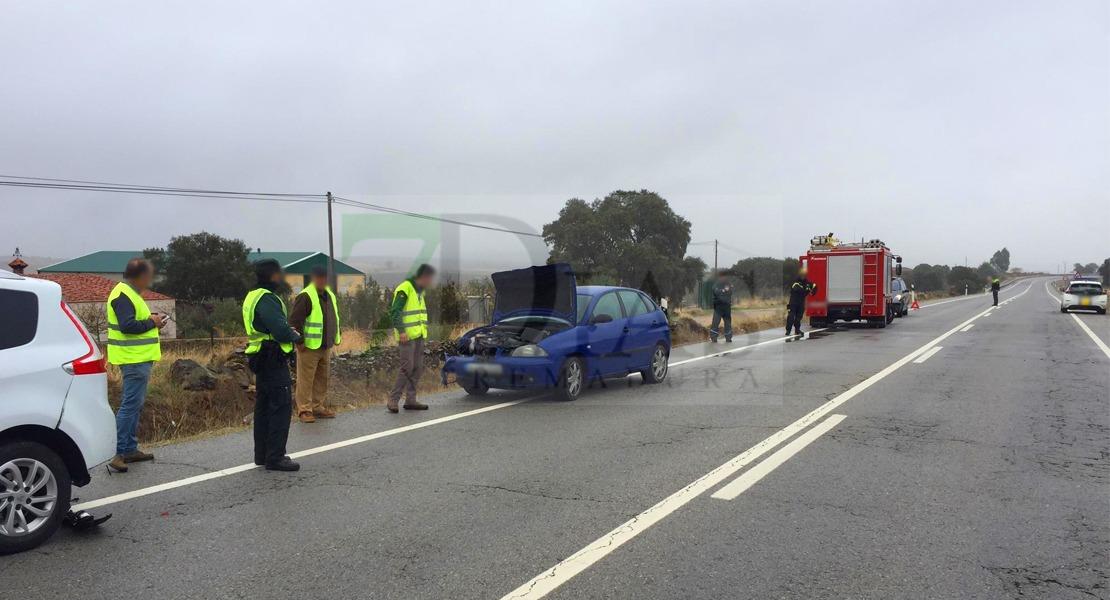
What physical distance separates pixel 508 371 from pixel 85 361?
494cm

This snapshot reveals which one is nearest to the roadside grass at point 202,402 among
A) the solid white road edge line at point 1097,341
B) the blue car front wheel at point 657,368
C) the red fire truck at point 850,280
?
the blue car front wheel at point 657,368

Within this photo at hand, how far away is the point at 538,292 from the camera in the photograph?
373 inches

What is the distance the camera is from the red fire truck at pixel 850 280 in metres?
22.7

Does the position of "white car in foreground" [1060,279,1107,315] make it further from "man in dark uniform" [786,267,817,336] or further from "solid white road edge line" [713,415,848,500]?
"solid white road edge line" [713,415,848,500]

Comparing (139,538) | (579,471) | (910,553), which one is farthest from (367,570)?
(910,553)

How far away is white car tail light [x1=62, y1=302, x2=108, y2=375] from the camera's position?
14.1 ft

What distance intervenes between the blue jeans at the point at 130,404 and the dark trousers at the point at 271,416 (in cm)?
108

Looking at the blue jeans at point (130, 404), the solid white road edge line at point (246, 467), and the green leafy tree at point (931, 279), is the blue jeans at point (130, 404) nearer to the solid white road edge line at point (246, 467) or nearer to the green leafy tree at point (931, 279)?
the solid white road edge line at point (246, 467)

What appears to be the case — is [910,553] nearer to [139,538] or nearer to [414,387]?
[139,538]

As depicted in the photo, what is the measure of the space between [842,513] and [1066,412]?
18.1 ft

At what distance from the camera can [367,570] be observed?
3.71 meters

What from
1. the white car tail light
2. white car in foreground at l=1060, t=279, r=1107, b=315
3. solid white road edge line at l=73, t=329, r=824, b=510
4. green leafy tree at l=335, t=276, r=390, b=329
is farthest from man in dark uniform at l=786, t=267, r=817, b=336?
white car in foreground at l=1060, t=279, r=1107, b=315

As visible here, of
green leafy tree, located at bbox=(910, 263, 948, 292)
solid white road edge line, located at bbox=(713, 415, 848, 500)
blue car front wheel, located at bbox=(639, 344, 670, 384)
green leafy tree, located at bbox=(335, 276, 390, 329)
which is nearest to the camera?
solid white road edge line, located at bbox=(713, 415, 848, 500)

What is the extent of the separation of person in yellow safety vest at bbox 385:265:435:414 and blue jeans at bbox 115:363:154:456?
283 cm
